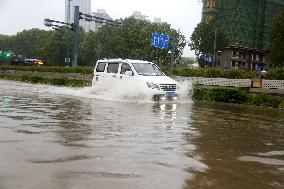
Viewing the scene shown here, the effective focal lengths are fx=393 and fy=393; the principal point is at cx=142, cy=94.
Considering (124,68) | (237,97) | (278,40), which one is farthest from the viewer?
(278,40)

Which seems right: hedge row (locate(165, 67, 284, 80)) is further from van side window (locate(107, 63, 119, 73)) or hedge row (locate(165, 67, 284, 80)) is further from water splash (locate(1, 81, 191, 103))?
van side window (locate(107, 63, 119, 73))

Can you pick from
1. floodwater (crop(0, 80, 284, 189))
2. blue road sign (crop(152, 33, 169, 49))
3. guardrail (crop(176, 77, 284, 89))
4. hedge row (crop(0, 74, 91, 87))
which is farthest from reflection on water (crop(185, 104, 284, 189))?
blue road sign (crop(152, 33, 169, 49))

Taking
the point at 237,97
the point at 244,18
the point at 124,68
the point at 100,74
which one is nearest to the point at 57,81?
the point at 100,74

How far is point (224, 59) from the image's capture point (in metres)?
73.9

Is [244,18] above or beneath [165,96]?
above

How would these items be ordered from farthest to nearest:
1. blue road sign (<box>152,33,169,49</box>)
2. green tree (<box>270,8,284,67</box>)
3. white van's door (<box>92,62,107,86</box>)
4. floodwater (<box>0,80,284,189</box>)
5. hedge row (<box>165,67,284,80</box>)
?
green tree (<box>270,8,284,67</box>)
blue road sign (<box>152,33,169,49</box>)
hedge row (<box>165,67,284,80</box>)
white van's door (<box>92,62,107,86</box>)
floodwater (<box>0,80,284,189</box>)

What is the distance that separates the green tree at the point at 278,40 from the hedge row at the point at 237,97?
35413 millimetres

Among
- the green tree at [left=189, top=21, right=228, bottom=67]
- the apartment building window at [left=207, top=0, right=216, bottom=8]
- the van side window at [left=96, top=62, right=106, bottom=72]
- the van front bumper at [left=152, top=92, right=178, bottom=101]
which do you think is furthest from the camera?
the apartment building window at [left=207, top=0, right=216, bottom=8]

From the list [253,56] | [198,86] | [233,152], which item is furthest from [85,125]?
[253,56]

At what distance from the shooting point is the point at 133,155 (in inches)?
196

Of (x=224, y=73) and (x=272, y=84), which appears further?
(x=224, y=73)

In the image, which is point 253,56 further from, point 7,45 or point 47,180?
point 47,180

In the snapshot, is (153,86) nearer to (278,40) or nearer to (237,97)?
(237,97)

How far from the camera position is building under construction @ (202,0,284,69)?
8206 cm
